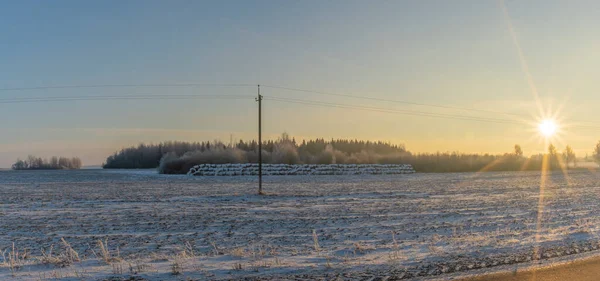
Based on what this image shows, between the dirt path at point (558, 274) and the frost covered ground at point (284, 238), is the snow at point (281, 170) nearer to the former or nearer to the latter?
the frost covered ground at point (284, 238)

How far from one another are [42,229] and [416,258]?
46.1 feet

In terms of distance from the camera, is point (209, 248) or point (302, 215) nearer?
point (209, 248)

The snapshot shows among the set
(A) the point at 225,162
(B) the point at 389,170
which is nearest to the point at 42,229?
(A) the point at 225,162

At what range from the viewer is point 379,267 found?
37.3 ft

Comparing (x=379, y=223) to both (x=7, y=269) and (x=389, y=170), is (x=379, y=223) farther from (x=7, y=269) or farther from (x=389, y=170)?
(x=389, y=170)

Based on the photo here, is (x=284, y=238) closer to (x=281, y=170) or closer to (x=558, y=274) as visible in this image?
(x=558, y=274)

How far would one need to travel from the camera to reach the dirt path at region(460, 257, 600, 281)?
32.6 feet

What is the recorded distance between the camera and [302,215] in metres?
23.8

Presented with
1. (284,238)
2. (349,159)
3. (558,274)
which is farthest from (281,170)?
(558,274)

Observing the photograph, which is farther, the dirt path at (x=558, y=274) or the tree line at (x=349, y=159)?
the tree line at (x=349, y=159)

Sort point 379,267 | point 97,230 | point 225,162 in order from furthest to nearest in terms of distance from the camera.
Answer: point 225,162 < point 97,230 < point 379,267

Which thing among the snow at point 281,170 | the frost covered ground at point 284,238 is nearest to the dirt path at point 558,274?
the frost covered ground at point 284,238

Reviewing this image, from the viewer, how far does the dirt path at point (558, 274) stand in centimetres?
993

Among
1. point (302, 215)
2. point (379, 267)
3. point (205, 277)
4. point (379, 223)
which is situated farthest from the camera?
point (302, 215)
